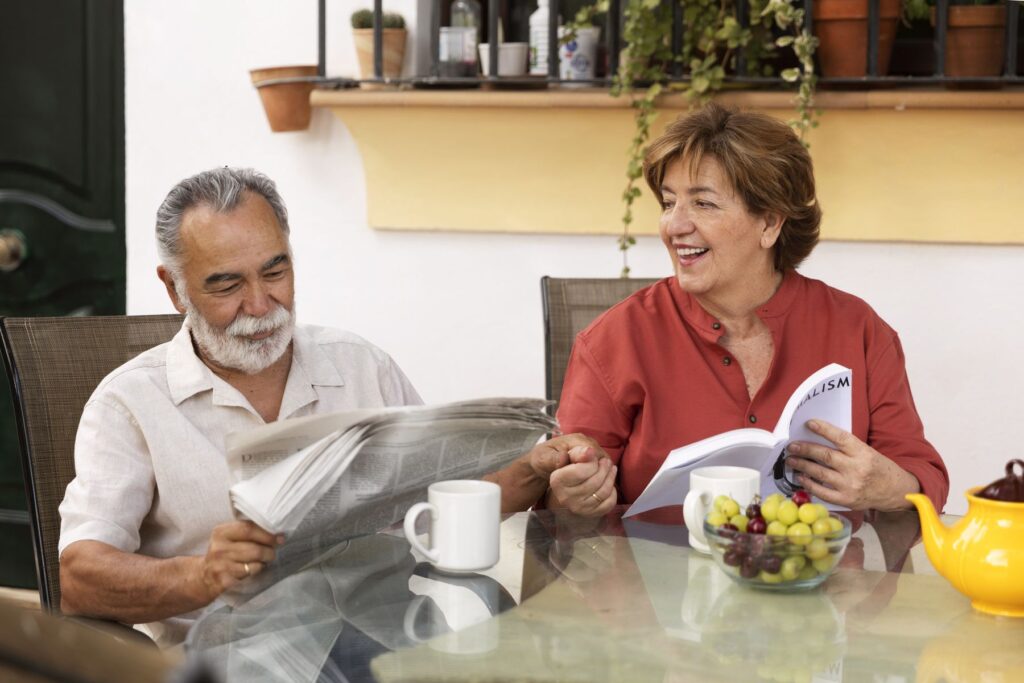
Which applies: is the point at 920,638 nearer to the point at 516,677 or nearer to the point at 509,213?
the point at 516,677

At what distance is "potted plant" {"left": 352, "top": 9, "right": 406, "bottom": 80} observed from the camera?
2875mm

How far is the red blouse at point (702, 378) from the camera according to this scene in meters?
2.00

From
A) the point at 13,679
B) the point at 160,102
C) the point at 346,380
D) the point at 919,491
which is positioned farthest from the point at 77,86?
the point at 13,679

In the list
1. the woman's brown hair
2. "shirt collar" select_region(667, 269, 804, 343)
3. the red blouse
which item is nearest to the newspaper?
the red blouse

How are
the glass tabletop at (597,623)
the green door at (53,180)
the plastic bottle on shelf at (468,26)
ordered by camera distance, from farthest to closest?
the green door at (53,180) → the plastic bottle on shelf at (468,26) → the glass tabletop at (597,623)

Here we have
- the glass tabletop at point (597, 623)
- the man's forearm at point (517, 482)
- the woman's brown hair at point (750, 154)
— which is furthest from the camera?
the woman's brown hair at point (750, 154)

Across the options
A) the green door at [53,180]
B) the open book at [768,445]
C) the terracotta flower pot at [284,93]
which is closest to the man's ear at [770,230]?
the open book at [768,445]

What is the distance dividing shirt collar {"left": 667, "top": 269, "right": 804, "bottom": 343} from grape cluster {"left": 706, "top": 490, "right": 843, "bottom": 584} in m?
0.77

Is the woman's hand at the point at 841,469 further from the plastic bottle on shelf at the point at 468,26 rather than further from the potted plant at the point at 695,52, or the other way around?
the plastic bottle on shelf at the point at 468,26

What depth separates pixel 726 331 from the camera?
2102mm

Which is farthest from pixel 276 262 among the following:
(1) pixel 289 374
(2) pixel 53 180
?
(2) pixel 53 180

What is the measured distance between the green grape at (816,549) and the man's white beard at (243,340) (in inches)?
32.4

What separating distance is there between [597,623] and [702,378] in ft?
2.80

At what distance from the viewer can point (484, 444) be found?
1.50 metres
